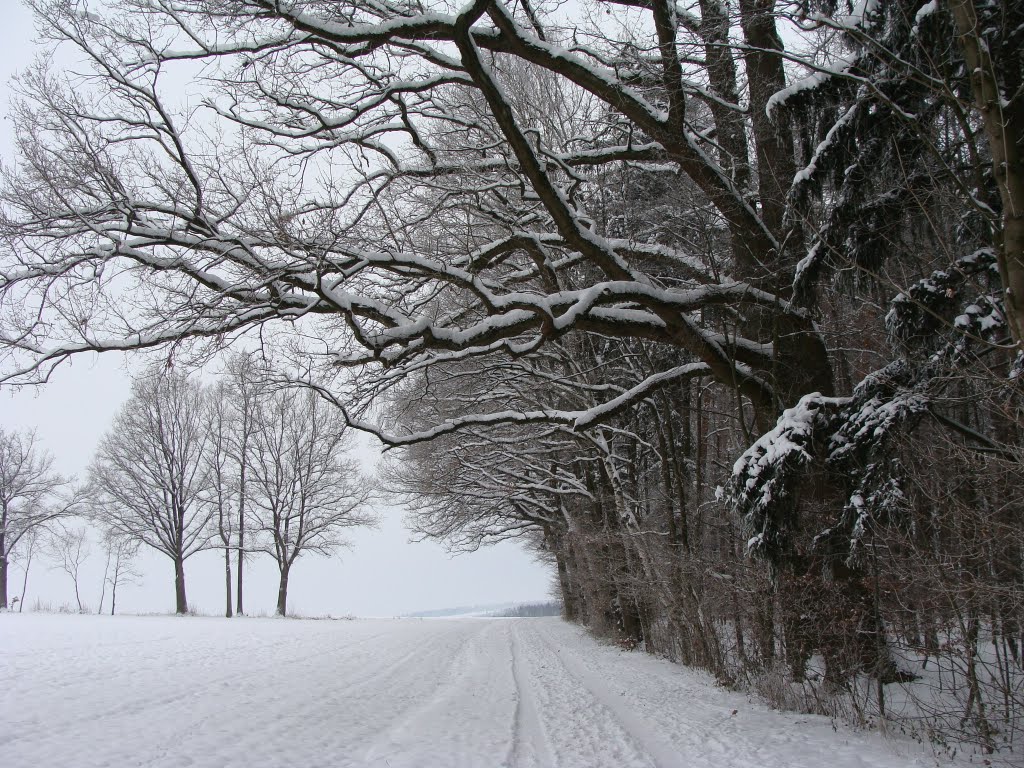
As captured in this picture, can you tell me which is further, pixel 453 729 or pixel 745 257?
pixel 745 257

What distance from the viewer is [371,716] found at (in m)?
6.79

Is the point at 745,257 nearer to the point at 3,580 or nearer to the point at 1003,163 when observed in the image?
the point at 1003,163

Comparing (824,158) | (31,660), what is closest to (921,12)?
(824,158)

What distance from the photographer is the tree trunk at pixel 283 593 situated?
3072 centimetres

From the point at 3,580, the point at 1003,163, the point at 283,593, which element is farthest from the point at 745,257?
the point at 3,580

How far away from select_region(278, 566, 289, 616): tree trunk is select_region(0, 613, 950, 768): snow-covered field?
19841 mm

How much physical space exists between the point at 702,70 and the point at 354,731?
28.0ft

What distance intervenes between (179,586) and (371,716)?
2709 centimetres

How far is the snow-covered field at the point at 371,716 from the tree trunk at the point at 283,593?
19.8 m

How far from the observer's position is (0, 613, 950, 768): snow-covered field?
5.04 metres

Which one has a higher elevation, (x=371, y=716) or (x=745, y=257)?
(x=745, y=257)

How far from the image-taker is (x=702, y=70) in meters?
8.00

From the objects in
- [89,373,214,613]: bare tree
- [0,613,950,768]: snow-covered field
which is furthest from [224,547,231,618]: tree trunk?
[0,613,950,768]: snow-covered field

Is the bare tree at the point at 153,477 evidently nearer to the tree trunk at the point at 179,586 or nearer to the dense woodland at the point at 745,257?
the tree trunk at the point at 179,586
